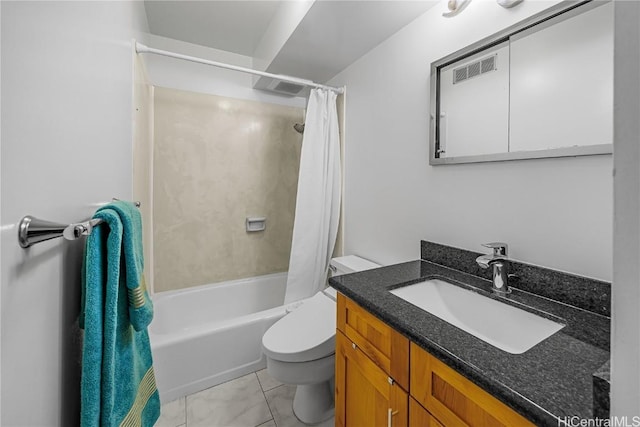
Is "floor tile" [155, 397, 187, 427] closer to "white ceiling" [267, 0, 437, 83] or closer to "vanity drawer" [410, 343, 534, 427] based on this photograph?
"vanity drawer" [410, 343, 534, 427]

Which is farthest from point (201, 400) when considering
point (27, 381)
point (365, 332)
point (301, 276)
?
point (27, 381)

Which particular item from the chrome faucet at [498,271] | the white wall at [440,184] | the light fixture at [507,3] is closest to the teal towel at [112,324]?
the chrome faucet at [498,271]

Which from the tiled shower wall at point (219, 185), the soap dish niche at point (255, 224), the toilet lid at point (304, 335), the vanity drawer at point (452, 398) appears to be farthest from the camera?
the soap dish niche at point (255, 224)

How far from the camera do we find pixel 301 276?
199cm

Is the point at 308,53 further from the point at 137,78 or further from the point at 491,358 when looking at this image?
the point at 491,358

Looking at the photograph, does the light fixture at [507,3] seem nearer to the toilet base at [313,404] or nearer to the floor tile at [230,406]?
the toilet base at [313,404]

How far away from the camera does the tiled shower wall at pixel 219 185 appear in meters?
2.11

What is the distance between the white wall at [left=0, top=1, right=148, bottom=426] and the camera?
15.7 inches

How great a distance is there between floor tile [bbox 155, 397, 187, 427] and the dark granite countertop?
1.21 meters

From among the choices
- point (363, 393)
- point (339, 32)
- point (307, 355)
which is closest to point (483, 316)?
point (363, 393)

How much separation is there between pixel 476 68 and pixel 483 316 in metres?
0.99

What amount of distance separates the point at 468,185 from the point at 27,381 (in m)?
1.40

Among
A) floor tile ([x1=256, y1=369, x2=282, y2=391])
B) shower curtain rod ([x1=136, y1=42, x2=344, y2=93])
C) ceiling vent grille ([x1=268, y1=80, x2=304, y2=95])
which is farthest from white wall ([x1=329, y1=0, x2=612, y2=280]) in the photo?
floor tile ([x1=256, y1=369, x2=282, y2=391])

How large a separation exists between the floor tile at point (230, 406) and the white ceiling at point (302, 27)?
2090 millimetres
